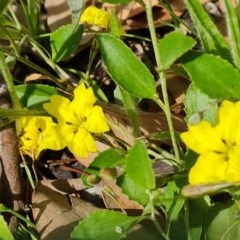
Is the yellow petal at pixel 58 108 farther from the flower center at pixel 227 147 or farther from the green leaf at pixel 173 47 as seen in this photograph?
the flower center at pixel 227 147

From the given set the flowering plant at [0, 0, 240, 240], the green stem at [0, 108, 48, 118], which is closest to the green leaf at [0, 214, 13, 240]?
the flowering plant at [0, 0, 240, 240]

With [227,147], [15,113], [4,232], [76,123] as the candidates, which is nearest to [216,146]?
[227,147]

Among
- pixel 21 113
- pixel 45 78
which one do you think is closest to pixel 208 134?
pixel 21 113

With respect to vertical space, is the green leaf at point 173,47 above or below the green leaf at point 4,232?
above

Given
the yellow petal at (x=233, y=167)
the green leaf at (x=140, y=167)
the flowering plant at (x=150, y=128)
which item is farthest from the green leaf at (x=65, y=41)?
the yellow petal at (x=233, y=167)

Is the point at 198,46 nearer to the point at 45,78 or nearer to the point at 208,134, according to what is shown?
the point at 45,78

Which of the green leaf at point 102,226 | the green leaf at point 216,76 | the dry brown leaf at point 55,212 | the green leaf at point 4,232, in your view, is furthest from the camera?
the dry brown leaf at point 55,212

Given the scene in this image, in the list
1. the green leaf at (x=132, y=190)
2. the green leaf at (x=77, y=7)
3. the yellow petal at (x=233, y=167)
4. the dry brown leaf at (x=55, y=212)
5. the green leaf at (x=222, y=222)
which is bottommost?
the green leaf at (x=222, y=222)

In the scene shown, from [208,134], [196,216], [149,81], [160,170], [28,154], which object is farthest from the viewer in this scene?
[28,154]
